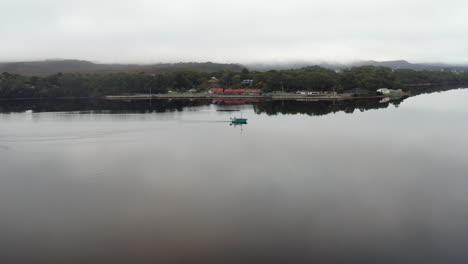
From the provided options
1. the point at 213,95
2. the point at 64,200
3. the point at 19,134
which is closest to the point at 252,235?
the point at 64,200

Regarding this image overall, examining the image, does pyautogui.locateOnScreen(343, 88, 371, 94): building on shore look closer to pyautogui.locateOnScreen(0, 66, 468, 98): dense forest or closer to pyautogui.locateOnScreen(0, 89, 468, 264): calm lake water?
pyautogui.locateOnScreen(0, 66, 468, 98): dense forest

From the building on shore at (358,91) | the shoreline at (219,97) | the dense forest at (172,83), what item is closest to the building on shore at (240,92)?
the shoreline at (219,97)

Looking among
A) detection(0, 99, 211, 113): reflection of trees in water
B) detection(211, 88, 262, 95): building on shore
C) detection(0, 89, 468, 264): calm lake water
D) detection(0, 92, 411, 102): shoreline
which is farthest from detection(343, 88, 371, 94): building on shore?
detection(0, 89, 468, 264): calm lake water

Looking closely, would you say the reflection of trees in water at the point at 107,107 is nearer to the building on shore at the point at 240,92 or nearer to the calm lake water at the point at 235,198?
the building on shore at the point at 240,92

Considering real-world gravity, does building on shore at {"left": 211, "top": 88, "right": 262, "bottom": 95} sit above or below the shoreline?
above

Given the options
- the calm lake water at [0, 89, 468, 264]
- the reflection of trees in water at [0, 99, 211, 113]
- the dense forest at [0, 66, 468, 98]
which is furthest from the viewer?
the dense forest at [0, 66, 468, 98]

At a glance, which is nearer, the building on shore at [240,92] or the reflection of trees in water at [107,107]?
the reflection of trees in water at [107,107]

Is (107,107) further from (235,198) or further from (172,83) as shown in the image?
(235,198)

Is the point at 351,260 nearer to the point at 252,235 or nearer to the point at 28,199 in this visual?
the point at 252,235
